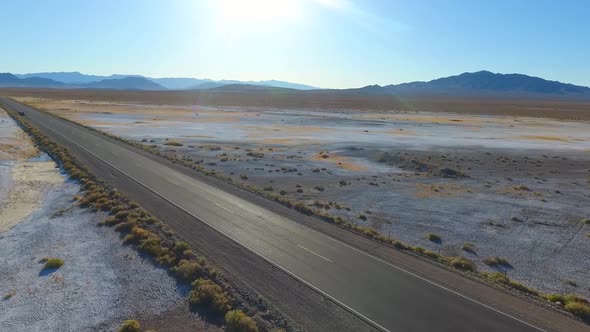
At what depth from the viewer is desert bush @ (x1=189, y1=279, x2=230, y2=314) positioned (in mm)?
17672

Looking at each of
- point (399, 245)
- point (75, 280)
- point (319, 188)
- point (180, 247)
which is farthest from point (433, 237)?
point (75, 280)

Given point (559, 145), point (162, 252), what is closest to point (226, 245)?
point (162, 252)

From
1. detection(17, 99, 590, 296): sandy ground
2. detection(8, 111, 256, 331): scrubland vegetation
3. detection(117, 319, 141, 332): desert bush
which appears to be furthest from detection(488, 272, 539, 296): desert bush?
detection(117, 319, 141, 332): desert bush

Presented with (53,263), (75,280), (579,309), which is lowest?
(75,280)

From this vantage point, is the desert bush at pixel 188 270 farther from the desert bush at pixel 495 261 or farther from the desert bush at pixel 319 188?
the desert bush at pixel 319 188

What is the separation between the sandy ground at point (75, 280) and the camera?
17.0m

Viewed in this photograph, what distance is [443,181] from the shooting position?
4694 cm

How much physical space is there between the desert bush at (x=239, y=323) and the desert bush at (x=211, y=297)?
38.1 inches

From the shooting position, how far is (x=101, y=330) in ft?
53.2

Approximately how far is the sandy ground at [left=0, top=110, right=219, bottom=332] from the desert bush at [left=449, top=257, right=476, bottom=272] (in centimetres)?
1402

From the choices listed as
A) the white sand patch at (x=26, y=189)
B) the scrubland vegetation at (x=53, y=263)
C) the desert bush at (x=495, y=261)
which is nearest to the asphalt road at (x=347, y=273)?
the desert bush at (x=495, y=261)

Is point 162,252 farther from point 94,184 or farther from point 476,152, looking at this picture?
point 476,152

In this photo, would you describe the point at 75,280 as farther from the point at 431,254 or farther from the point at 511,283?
the point at 511,283

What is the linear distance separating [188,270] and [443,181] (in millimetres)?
35112
